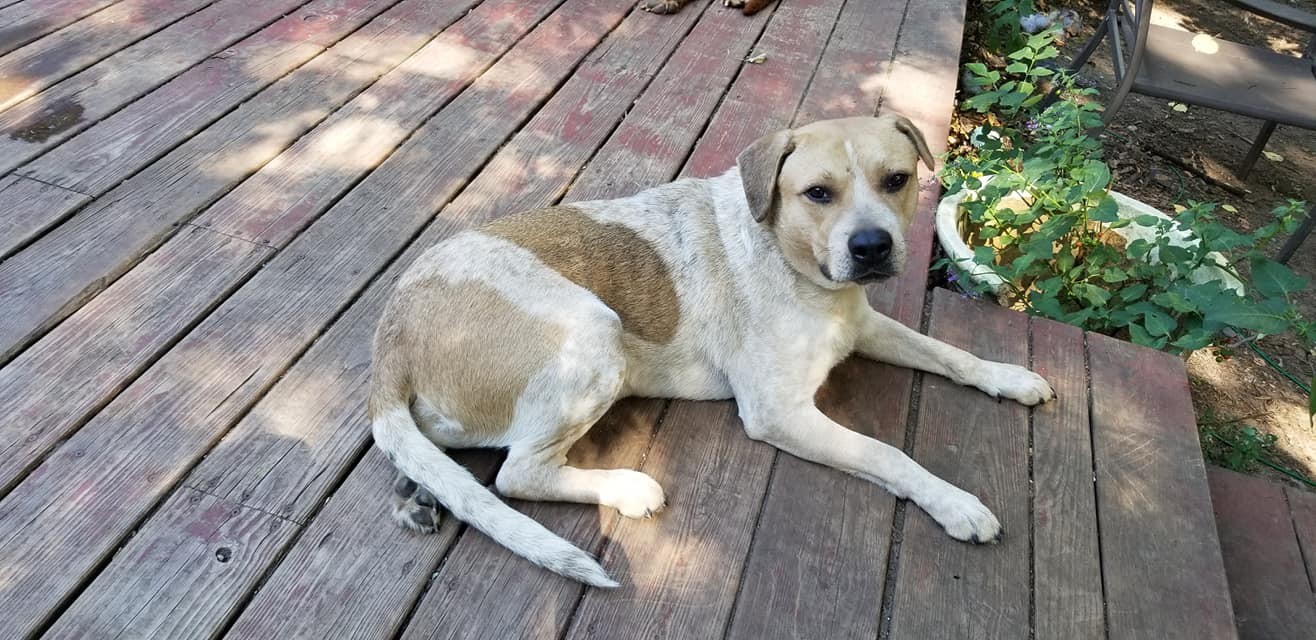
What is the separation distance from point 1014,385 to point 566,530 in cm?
158

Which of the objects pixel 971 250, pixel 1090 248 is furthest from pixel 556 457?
pixel 1090 248

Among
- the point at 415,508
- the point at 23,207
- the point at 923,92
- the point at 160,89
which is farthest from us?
the point at 923,92

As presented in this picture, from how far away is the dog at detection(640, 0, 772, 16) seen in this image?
16.7ft

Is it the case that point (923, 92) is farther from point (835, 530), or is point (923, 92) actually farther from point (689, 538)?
point (689, 538)

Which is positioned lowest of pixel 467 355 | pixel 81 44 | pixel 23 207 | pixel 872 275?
pixel 23 207

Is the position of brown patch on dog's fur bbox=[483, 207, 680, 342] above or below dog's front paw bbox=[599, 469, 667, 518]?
above

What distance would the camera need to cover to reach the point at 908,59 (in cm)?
482

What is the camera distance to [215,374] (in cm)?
276

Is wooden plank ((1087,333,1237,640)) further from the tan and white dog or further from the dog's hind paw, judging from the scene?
the dog's hind paw

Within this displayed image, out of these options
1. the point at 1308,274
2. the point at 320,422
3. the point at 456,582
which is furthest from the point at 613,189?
the point at 1308,274

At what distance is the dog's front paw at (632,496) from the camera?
2.40 metres

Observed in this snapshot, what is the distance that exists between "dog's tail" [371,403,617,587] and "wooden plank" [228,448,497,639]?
0.53 ft

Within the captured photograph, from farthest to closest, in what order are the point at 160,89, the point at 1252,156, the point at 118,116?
the point at 1252,156 → the point at 160,89 → the point at 118,116

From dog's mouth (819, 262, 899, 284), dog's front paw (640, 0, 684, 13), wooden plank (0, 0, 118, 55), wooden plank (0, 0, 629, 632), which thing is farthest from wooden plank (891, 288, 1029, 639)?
wooden plank (0, 0, 118, 55)
